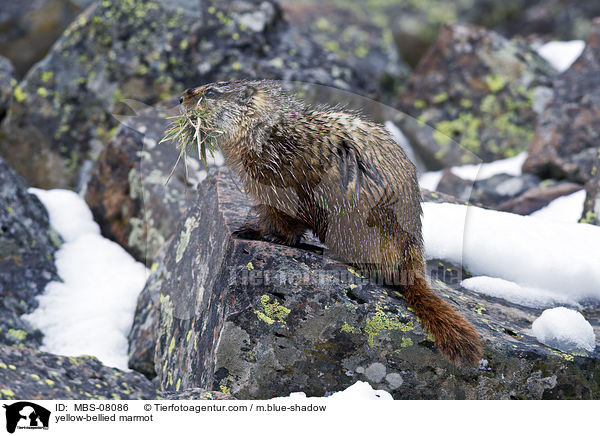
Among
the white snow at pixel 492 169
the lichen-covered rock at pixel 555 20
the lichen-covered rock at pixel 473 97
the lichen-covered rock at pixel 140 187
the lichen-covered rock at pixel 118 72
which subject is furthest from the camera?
the lichen-covered rock at pixel 555 20

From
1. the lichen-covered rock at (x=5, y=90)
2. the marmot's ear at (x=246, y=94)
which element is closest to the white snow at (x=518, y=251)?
the marmot's ear at (x=246, y=94)

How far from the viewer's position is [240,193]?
5.33 metres

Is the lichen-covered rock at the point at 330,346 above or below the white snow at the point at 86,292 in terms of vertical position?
below

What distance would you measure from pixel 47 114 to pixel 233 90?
5.03 m

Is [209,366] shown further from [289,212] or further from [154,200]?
[154,200]

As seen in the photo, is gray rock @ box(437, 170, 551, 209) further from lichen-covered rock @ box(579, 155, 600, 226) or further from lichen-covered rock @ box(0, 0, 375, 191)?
lichen-covered rock @ box(0, 0, 375, 191)

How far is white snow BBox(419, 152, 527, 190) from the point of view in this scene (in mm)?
8020

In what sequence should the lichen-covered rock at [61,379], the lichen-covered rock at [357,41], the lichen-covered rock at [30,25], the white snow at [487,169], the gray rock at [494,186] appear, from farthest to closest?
1. the lichen-covered rock at [30,25]
2. the lichen-covered rock at [357,41]
3. the white snow at [487,169]
4. the gray rock at [494,186]
5. the lichen-covered rock at [61,379]

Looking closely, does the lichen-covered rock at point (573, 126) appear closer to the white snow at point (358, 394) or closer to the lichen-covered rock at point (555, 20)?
the lichen-covered rock at point (555, 20)

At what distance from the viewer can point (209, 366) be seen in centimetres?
420

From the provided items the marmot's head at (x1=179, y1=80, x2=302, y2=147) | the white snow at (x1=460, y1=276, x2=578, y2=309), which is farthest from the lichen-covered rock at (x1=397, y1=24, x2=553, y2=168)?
the marmot's head at (x1=179, y1=80, x2=302, y2=147)

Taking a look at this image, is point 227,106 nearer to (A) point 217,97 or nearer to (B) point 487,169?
(A) point 217,97

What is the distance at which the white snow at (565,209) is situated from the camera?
691 centimetres

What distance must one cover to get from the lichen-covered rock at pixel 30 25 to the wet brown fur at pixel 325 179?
9.15 metres
